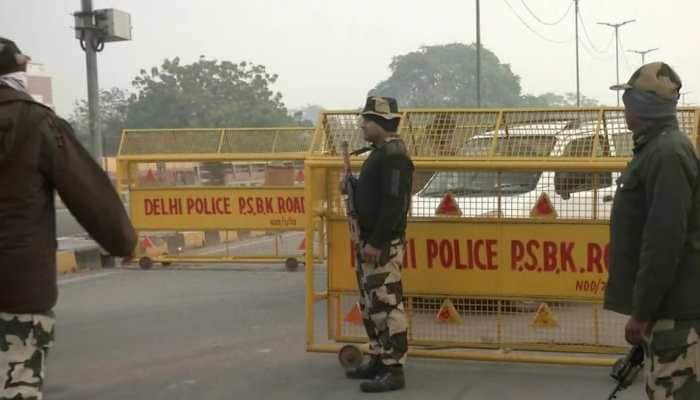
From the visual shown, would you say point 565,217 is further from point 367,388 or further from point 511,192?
point 367,388

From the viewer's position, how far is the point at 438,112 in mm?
5926

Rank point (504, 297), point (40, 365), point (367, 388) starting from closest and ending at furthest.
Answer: point (40, 365)
point (367, 388)
point (504, 297)

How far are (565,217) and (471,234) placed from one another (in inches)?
24.8

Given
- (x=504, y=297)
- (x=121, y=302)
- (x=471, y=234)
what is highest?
(x=471, y=234)

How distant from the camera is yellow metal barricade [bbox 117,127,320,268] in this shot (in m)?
11.0

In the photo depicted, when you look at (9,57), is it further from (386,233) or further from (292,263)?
(292,263)

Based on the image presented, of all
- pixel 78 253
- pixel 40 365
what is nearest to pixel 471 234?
pixel 40 365

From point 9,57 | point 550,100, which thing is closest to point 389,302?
point 9,57

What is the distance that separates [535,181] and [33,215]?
3557mm

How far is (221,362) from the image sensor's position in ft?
20.2

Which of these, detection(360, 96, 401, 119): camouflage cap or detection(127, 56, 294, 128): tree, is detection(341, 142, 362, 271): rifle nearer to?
detection(360, 96, 401, 119): camouflage cap

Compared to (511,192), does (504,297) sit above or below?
below

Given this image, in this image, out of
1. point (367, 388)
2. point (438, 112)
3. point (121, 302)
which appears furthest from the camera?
point (121, 302)

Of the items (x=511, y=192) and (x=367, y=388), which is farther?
(x=511, y=192)
